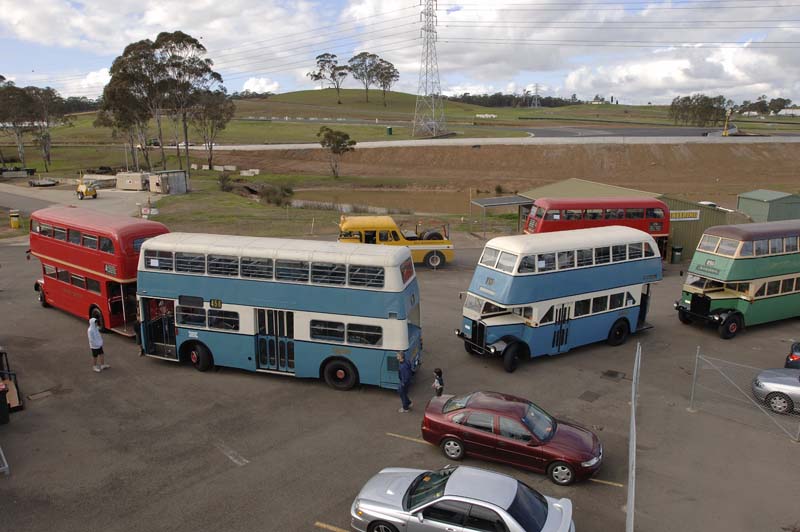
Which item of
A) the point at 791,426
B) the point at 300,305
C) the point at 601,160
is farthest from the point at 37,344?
the point at 601,160

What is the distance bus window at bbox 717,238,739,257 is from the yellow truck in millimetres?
12422

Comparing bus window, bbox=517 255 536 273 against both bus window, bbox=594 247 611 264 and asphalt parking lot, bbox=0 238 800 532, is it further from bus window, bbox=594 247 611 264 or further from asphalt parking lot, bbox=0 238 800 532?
asphalt parking lot, bbox=0 238 800 532

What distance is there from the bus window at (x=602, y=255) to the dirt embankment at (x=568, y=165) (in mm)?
46150

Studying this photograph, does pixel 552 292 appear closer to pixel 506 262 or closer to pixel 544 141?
pixel 506 262

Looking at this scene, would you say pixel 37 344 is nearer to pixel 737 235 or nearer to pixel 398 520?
pixel 398 520

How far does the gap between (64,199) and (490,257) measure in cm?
4578

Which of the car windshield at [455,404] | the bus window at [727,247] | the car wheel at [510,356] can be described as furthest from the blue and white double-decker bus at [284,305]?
the bus window at [727,247]

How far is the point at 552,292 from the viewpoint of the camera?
16781 mm

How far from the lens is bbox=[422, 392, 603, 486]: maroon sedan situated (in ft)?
36.3

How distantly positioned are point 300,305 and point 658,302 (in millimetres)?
16706

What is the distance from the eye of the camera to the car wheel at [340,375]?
1496 cm

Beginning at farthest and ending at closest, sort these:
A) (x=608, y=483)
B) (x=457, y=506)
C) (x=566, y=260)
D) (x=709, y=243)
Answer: (x=709, y=243)
(x=566, y=260)
(x=608, y=483)
(x=457, y=506)

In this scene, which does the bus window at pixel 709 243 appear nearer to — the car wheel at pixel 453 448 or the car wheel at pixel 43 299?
the car wheel at pixel 453 448

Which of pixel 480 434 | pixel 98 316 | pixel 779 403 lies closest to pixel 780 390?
pixel 779 403
